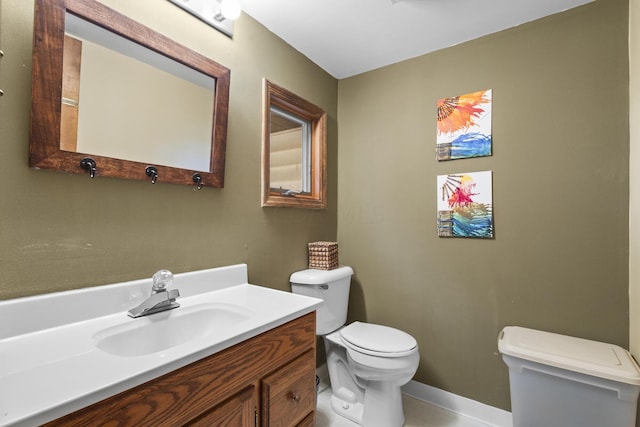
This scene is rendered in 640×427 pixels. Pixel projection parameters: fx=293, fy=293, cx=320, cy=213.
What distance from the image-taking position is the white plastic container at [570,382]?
3.80 feet

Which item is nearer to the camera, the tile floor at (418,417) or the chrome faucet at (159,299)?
the chrome faucet at (159,299)

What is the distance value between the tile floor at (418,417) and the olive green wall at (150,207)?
79 centimetres

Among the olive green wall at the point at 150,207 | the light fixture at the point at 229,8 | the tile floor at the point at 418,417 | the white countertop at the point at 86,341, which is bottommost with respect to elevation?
the tile floor at the point at 418,417

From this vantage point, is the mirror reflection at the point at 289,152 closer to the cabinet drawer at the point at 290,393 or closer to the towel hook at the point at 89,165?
the towel hook at the point at 89,165

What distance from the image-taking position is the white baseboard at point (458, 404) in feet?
5.40

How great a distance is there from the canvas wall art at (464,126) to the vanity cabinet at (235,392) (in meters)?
1.34

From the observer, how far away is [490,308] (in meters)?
1.69

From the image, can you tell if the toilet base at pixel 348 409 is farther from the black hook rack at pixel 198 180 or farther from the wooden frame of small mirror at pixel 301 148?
the black hook rack at pixel 198 180

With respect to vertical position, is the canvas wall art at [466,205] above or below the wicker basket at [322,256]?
above

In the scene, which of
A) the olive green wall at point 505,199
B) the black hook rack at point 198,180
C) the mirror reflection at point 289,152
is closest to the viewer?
the black hook rack at point 198,180

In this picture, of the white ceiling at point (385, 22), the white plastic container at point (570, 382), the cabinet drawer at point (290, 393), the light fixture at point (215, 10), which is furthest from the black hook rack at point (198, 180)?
the white plastic container at point (570, 382)

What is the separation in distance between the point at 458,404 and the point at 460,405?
0.01 m

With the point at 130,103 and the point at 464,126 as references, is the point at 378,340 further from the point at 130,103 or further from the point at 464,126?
the point at 130,103

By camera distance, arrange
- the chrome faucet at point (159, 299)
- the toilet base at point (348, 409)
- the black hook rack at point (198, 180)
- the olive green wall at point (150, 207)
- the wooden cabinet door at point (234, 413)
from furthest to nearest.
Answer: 1. the toilet base at point (348, 409)
2. the black hook rack at point (198, 180)
3. the chrome faucet at point (159, 299)
4. the olive green wall at point (150, 207)
5. the wooden cabinet door at point (234, 413)
